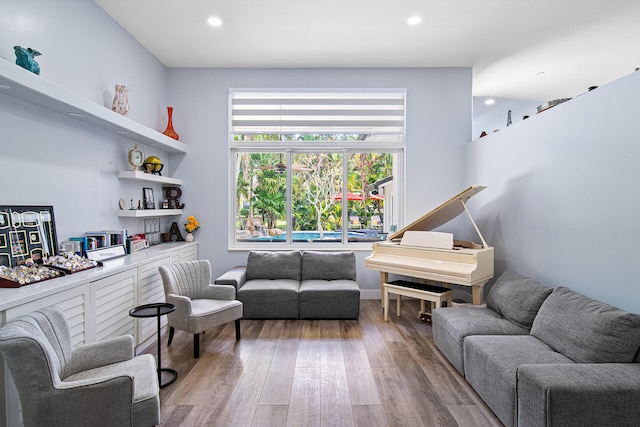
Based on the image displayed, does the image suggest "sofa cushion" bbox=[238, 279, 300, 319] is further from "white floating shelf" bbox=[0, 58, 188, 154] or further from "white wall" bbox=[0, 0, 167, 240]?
"white floating shelf" bbox=[0, 58, 188, 154]

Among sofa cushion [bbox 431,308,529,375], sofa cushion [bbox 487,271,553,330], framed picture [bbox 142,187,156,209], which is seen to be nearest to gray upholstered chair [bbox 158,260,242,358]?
framed picture [bbox 142,187,156,209]

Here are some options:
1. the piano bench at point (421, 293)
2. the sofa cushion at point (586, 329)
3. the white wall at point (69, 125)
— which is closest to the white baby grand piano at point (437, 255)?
the piano bench at point (421, 293)

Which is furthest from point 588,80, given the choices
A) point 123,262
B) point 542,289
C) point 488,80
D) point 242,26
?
point 123,262

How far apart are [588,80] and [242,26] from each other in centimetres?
531

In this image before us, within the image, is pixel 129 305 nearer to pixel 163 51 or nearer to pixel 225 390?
pixel 225 390

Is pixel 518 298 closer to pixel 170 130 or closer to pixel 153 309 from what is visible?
pixel 153 309

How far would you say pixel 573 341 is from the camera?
2.32 metres

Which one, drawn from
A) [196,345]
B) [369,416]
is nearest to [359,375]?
[369,416]

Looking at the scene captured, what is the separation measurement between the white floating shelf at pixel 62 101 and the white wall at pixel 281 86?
1141 mm

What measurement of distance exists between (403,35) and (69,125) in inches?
147

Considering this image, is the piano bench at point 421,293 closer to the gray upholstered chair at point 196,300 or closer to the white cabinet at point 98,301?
the gray upholstered chair at point 196,300

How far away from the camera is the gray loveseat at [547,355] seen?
180 cm

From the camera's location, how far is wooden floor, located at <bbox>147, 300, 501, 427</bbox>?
7.54 ft

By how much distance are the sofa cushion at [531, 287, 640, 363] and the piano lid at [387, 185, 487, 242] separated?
1442 mm
